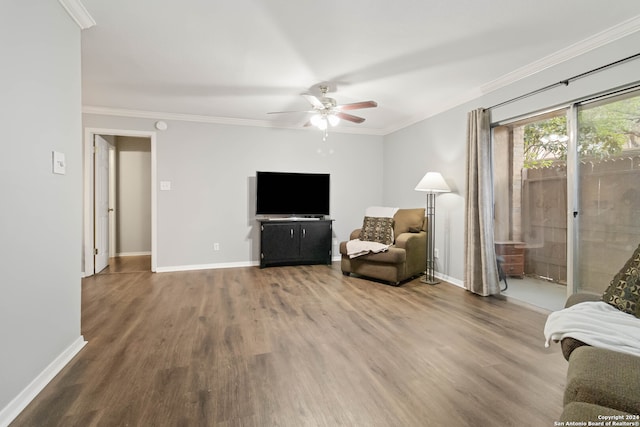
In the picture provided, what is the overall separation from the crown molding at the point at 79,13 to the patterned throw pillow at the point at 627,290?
3697 millimetres

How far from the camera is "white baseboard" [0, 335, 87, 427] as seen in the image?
1416 millimetres

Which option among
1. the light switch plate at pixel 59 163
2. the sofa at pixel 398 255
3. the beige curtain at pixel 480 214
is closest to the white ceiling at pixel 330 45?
the beige curtain at pixel 480 214

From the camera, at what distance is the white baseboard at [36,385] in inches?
55.7

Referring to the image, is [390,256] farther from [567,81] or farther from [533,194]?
[567,81]

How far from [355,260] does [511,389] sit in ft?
8.46

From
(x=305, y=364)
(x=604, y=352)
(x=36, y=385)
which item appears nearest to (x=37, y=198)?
(x=36, y=385)

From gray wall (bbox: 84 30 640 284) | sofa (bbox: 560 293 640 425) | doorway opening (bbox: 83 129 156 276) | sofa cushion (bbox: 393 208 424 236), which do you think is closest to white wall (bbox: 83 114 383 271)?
gray wall (bbox: 84 30 640 284)

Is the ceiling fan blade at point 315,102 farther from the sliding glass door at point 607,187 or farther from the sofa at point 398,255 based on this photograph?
the sliding glass door at point 607,187

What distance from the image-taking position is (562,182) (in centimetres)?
288

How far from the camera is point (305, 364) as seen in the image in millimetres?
1962

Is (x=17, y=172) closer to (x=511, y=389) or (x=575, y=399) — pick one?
(x=575, y=399)

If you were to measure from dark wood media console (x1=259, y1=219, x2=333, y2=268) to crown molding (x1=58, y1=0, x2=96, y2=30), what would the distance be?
3.03 meters

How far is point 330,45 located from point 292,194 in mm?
2751

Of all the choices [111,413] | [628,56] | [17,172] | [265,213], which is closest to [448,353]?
[111,413]
